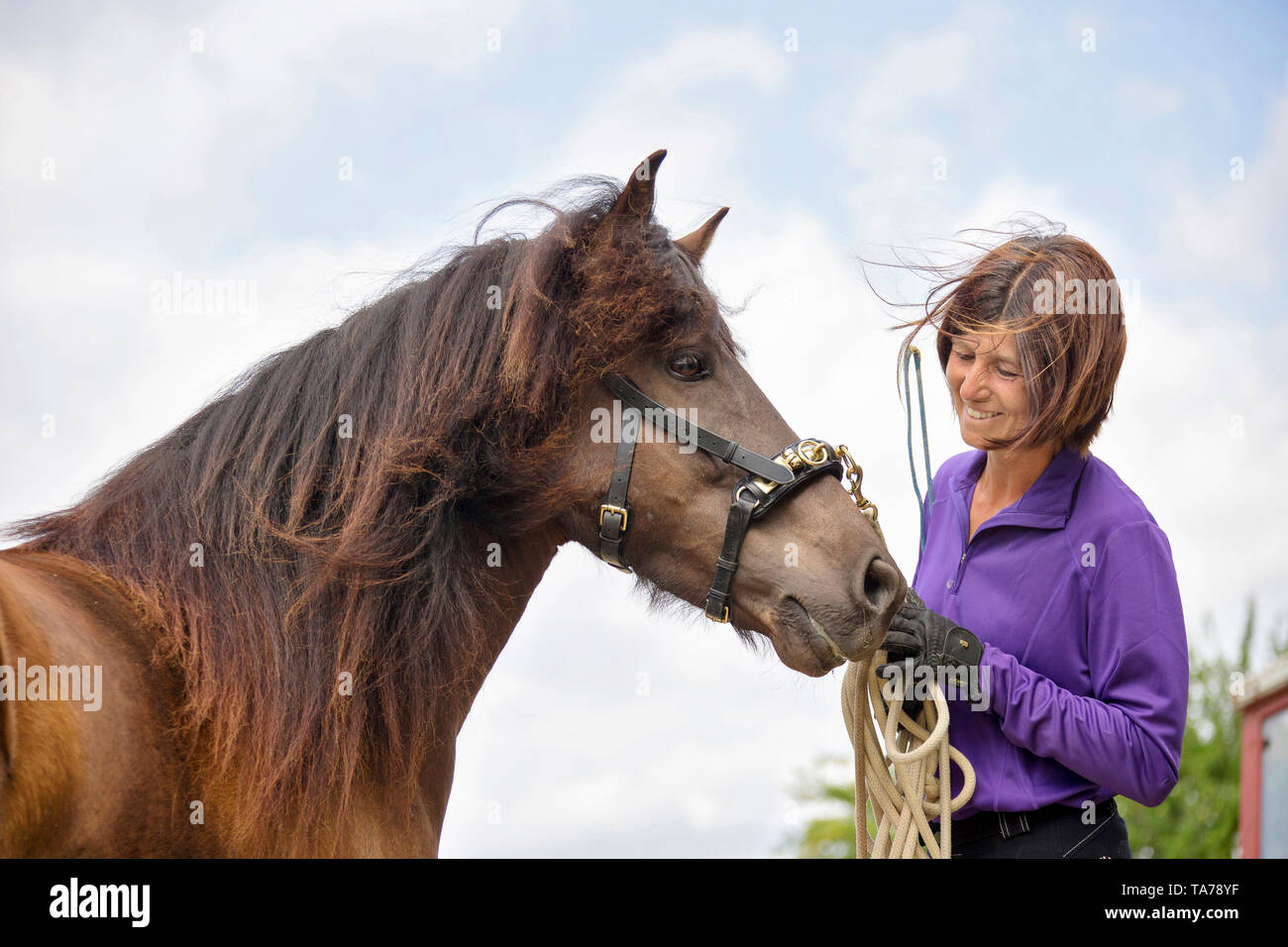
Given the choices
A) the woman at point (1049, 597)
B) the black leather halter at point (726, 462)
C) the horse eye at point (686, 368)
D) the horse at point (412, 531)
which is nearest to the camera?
the horse at point (412, 531)

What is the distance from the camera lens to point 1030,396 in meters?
2.51

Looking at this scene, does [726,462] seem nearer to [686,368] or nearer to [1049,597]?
[686,368]

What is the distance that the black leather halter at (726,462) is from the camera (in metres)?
2.46

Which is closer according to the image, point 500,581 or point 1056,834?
point 1056,834

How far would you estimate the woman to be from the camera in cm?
232

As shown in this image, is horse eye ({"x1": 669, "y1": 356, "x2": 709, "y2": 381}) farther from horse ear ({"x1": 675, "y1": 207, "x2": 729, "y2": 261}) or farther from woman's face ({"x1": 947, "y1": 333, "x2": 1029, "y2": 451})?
woman's face ({"x1": 947, "y1": 333, "x2": 1029, "y2": 451})

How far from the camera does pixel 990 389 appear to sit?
8.43 ft

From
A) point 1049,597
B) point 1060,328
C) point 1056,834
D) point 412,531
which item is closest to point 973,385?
point 1060,328

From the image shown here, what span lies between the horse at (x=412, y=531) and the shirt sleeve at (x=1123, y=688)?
1.34ft

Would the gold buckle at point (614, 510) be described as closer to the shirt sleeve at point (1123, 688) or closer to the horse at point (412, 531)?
the horse at point (412, 531)

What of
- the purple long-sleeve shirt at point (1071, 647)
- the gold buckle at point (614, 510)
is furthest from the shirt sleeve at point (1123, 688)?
the gold buckle at point (614, 510)

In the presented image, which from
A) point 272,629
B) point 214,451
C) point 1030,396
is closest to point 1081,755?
point 1030,396

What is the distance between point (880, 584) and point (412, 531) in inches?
46.7
